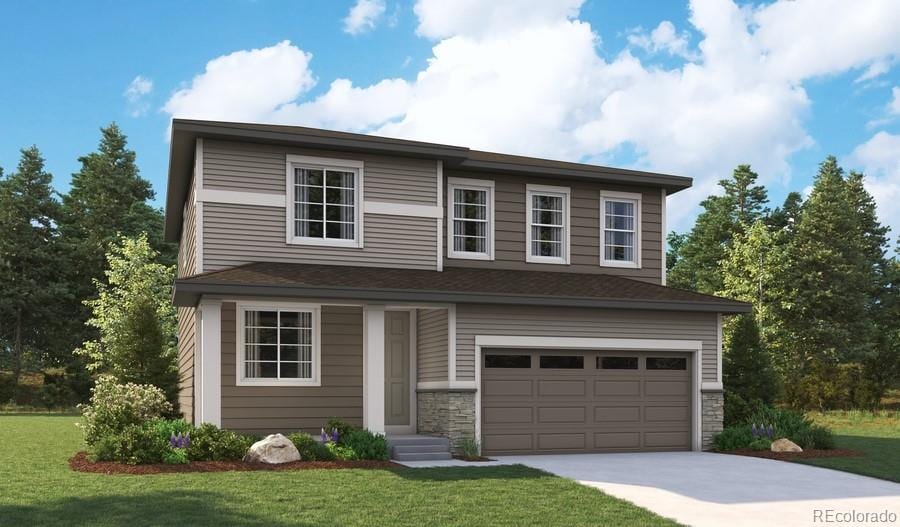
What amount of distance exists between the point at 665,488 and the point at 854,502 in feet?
7.93

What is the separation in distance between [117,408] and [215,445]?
8.20 feet

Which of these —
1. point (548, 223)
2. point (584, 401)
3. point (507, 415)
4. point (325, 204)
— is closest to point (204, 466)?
point (507, 415)

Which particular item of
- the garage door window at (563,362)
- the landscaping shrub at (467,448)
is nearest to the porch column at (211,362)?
the landscaping shrub at (467,448)

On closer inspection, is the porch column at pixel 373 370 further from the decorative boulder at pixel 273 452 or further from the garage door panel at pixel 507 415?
the garage door panel at pixel 507 415

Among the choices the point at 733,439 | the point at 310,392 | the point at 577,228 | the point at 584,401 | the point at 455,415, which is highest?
the point at 577,228

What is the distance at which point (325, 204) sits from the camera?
58.5 feet

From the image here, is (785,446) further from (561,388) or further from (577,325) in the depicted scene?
(577,325)

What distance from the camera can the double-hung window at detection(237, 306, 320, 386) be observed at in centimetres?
1661

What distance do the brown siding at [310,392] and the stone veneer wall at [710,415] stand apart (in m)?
7.04

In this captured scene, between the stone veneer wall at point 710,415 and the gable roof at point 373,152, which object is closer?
the gable roof at point 373,152

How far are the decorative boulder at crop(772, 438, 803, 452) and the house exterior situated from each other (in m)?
1.37

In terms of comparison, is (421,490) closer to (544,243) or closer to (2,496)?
(2,496)

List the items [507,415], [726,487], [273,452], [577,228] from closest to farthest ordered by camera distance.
→ [726,487], [273,452], [507,415], [577,228]

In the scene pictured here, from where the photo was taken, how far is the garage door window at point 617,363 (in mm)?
18016
